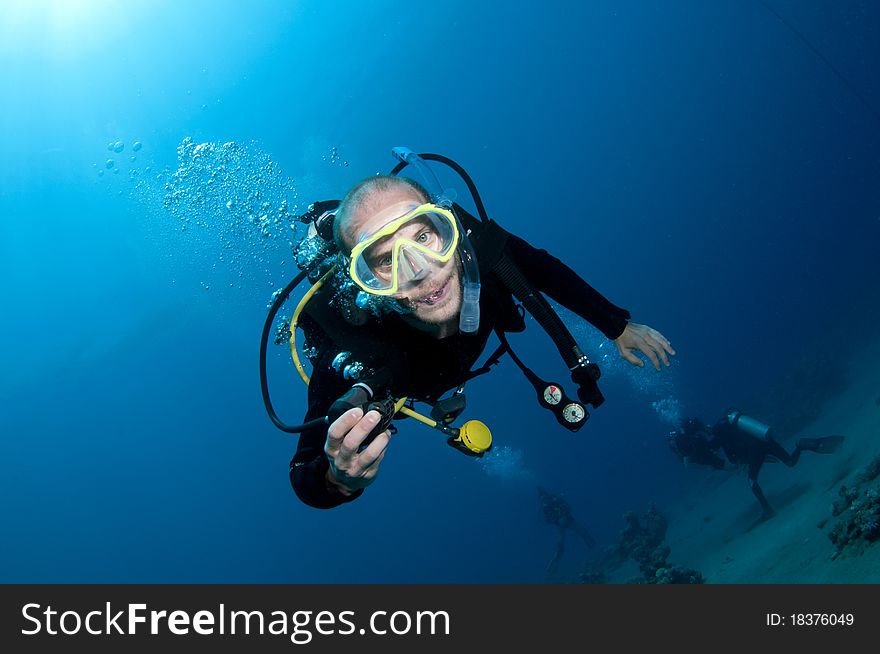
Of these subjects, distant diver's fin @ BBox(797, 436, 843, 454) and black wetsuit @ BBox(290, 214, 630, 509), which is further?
distant diver's fin @ BBox(797, 436, 843, 454)

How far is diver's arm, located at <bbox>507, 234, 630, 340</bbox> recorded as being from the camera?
3855 mm

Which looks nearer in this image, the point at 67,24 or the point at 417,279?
the point at 417,279

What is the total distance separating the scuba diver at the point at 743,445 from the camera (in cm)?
1078

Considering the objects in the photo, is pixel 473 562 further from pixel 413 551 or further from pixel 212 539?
pixel 212 539

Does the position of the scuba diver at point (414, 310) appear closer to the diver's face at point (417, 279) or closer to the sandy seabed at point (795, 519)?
the diver's face at point (417, 279)

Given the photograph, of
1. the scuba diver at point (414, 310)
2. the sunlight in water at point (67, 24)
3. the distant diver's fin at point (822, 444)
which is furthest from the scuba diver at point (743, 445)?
the sunlight in water at point (67, 24)

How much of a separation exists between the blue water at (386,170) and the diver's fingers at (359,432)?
47.0ft

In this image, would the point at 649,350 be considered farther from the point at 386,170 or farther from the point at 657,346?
the point at 386,170

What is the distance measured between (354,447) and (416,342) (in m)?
1.65

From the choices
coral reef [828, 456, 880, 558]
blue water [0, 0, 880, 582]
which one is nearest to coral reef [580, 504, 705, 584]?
coral reef [828, 456, 880, 558]

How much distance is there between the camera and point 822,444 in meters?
11.3

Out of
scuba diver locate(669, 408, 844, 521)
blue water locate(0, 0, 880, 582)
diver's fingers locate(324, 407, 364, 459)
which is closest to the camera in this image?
diver's fingers locate(324, 407, 364, 459)

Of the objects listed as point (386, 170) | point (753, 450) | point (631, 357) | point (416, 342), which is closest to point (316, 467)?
point (416, 342)

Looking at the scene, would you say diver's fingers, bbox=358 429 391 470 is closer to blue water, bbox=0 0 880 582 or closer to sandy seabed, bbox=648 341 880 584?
sandy seabed, bbox=648 341 880 584
